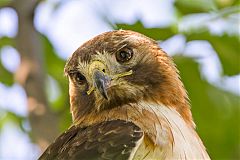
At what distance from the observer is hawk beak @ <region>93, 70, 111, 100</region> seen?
6871 millimetres

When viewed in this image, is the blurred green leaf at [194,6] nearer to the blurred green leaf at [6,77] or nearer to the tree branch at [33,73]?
the tree branch at [33,73]

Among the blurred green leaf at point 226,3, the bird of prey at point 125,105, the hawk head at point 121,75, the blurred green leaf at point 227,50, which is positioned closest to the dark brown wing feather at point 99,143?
the bird of prey at point 125,105

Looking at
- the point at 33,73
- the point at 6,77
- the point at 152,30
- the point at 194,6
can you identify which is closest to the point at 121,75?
the point at 152,30

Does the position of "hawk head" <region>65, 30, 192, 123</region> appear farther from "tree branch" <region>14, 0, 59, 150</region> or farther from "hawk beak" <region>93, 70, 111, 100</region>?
"tree branch" <region>14, 0, 59, 150</region>

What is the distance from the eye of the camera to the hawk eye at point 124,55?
7.27m

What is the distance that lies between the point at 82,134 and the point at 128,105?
542 millimetres

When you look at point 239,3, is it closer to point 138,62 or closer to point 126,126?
point 138,62

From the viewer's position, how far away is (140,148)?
624 cm

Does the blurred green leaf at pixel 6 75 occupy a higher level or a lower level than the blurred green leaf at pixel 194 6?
higher

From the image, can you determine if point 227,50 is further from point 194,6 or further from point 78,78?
point 78,78

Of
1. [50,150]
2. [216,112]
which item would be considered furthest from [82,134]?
[216,112]

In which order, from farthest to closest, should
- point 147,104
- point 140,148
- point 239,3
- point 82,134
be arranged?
point 239,3, point 147,104, point 82,134, point 140,148

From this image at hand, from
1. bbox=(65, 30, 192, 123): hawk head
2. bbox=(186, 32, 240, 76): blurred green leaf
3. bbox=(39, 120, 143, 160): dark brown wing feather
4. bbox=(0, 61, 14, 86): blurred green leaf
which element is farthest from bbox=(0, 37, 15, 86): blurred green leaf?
bbox=(186, 32, 240, 76): blurred green leaf

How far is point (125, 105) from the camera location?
7074mm
